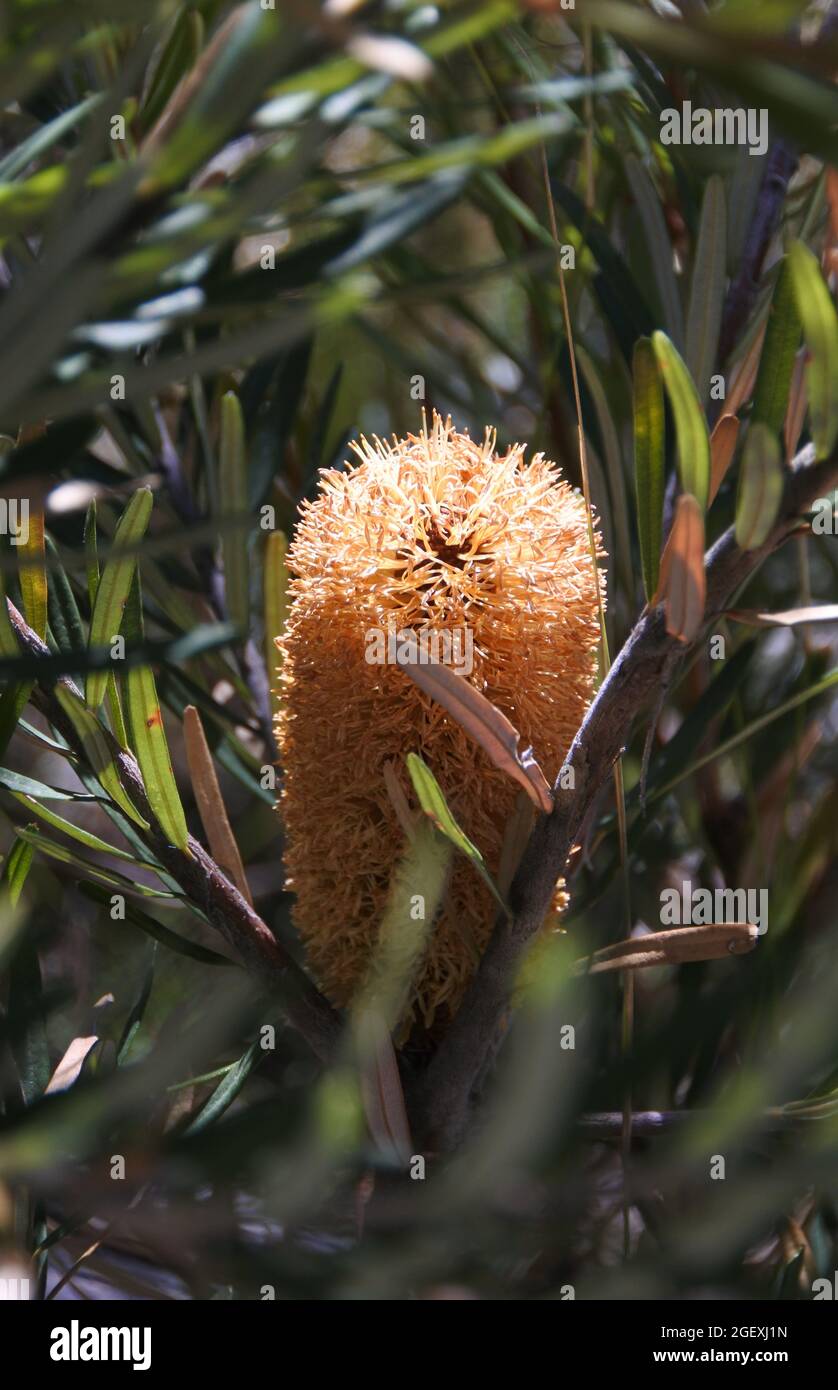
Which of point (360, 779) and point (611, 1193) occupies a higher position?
point (360, 779)

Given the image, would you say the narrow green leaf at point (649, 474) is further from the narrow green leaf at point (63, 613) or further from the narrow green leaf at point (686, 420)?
the narrow green leaf at point (63, 613)

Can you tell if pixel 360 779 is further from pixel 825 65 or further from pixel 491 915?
A: pixel 825 65

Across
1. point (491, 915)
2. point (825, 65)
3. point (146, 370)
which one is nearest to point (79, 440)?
point (146, 370)

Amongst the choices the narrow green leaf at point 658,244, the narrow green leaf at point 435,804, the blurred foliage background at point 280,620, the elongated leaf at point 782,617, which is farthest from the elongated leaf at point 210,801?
the narrow green leaf at point 658,244

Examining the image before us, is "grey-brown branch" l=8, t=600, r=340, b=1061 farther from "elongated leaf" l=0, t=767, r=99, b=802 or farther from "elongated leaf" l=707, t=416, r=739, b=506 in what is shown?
"elongated leaf" l=707, t=416, r=739, b=506

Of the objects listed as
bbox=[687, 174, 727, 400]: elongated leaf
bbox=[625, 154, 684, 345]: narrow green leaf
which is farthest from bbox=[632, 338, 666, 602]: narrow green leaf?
bbox=[625, 154, 684, 345]: narrow green leaf

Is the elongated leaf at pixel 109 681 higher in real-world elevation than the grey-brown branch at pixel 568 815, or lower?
higher
